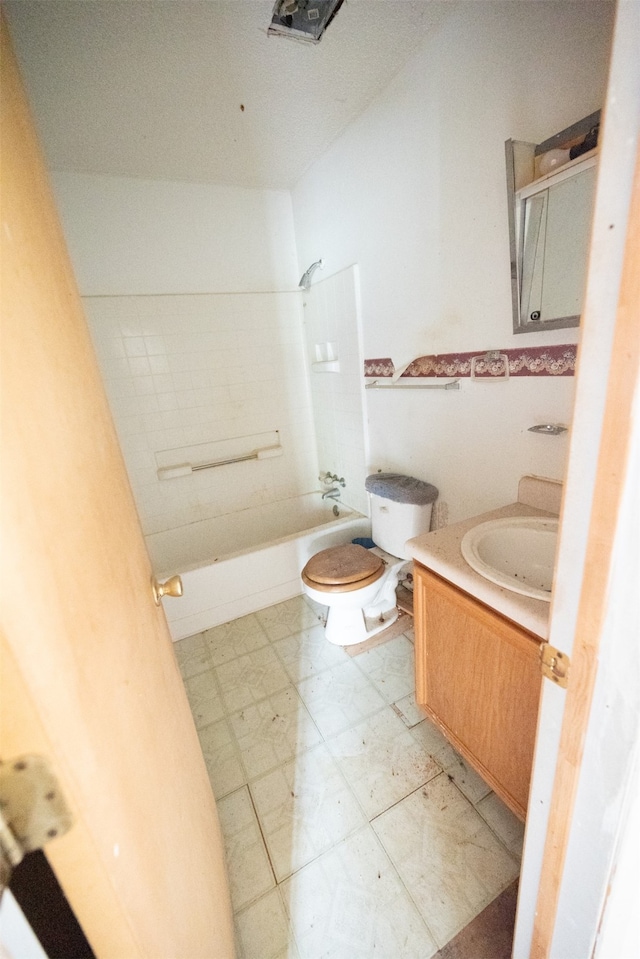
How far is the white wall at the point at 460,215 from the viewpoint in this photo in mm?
991

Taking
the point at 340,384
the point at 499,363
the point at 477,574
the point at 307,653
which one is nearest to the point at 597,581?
the point at 477,574

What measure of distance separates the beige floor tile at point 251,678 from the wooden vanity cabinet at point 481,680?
0.72 metres

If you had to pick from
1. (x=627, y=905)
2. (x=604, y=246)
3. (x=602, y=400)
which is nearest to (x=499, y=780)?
(x=627, y=905)

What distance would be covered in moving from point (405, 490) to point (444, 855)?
117cm

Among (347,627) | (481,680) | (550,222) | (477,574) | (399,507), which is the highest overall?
(550,222)

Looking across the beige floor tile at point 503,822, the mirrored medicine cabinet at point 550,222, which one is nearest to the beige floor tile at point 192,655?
the beige floor tile at point 503,822

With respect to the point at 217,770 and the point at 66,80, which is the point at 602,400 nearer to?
the point at 217,770

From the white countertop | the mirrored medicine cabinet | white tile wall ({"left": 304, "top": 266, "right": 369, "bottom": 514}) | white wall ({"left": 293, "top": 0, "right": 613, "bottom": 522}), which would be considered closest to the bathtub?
white tile wall ({"left": 304, "top": 266, "right": 369, "bottom": 514})

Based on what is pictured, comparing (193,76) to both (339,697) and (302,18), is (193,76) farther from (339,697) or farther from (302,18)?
(339,697)

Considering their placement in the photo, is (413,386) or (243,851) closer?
(243,851)

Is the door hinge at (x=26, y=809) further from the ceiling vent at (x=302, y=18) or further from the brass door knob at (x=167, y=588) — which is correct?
the ceiling vent at (x=302, y=18)

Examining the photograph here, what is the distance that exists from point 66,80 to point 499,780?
2645 mm

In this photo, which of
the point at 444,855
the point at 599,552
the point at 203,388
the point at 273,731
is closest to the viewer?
the point at 599,552

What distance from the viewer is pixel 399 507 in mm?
1705
